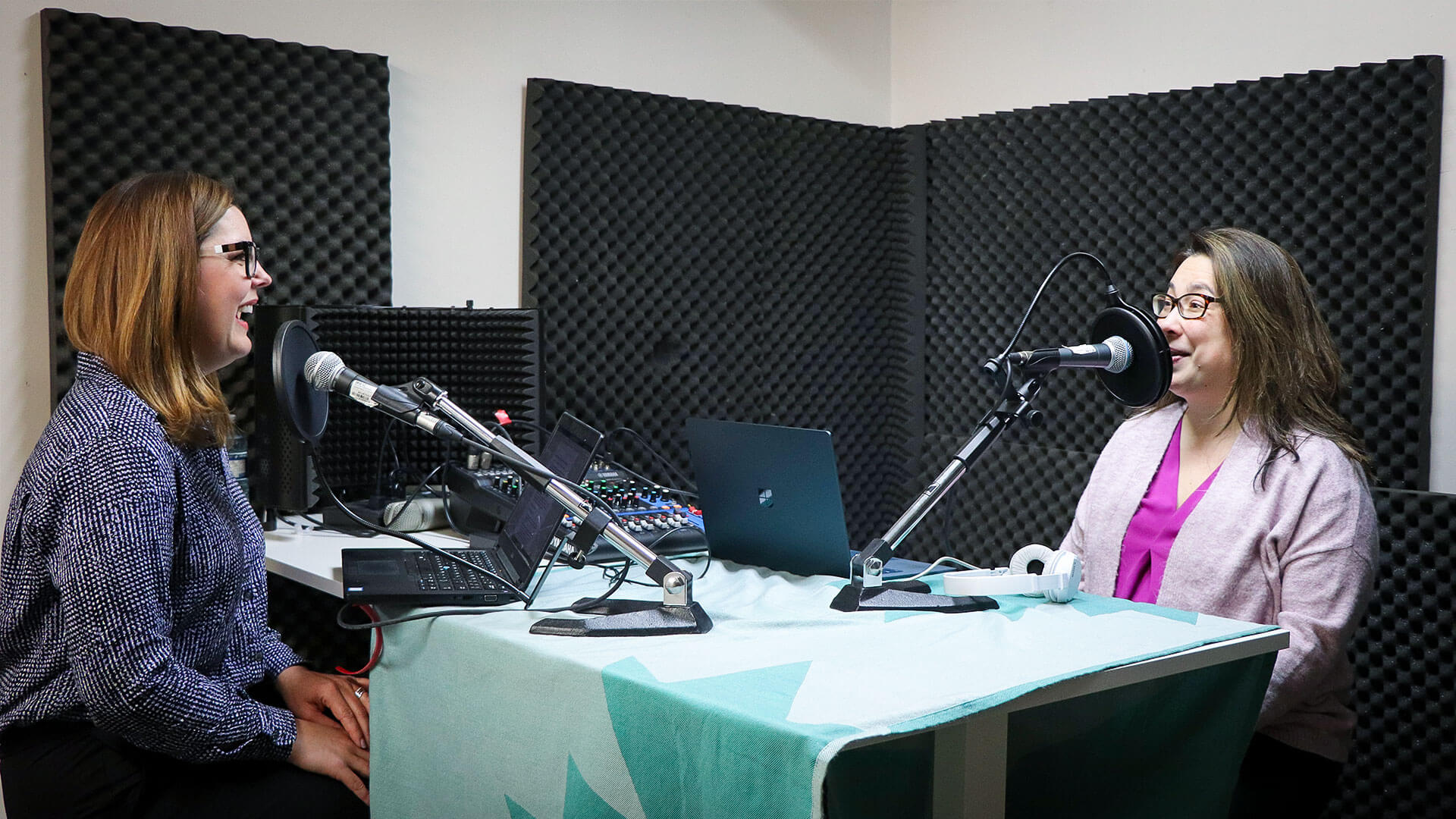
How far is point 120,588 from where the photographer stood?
1483 millimetres

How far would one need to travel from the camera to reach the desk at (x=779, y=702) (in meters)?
1.25

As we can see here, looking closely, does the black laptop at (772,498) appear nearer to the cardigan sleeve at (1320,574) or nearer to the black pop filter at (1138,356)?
the black pop filter at (1138,356)

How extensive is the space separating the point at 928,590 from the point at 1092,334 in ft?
1.64

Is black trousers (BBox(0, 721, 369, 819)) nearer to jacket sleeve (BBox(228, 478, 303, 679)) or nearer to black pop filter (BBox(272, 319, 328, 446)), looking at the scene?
jacket sleeve (BBox(228, 478, 303, 679))

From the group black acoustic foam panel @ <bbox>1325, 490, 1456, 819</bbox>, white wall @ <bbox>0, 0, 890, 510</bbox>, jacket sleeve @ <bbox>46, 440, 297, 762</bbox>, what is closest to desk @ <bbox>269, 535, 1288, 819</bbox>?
jacket sleeve @ <bbox>46, 440, 297, 762</bbox>

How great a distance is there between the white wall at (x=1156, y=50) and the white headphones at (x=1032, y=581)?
4.89ft

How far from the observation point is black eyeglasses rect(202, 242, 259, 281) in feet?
5.61

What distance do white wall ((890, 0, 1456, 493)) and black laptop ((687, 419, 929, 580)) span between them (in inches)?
64.6

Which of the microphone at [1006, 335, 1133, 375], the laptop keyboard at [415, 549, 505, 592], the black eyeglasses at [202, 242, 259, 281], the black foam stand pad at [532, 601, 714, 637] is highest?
the black eyeglasses at [202, 242, 259, 281]

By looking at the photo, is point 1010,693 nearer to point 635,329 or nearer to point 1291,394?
point 1291,394

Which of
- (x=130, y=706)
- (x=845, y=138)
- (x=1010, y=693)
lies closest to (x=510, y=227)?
(x=845, y=138)

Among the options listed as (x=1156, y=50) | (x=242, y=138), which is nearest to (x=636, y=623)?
(x=242, y=138)

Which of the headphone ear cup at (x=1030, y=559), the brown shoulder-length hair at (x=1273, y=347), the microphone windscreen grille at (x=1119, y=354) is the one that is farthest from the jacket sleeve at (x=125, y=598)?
the brown shoulder-length hair at (x=1273, y=347)

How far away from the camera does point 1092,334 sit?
187 cm
